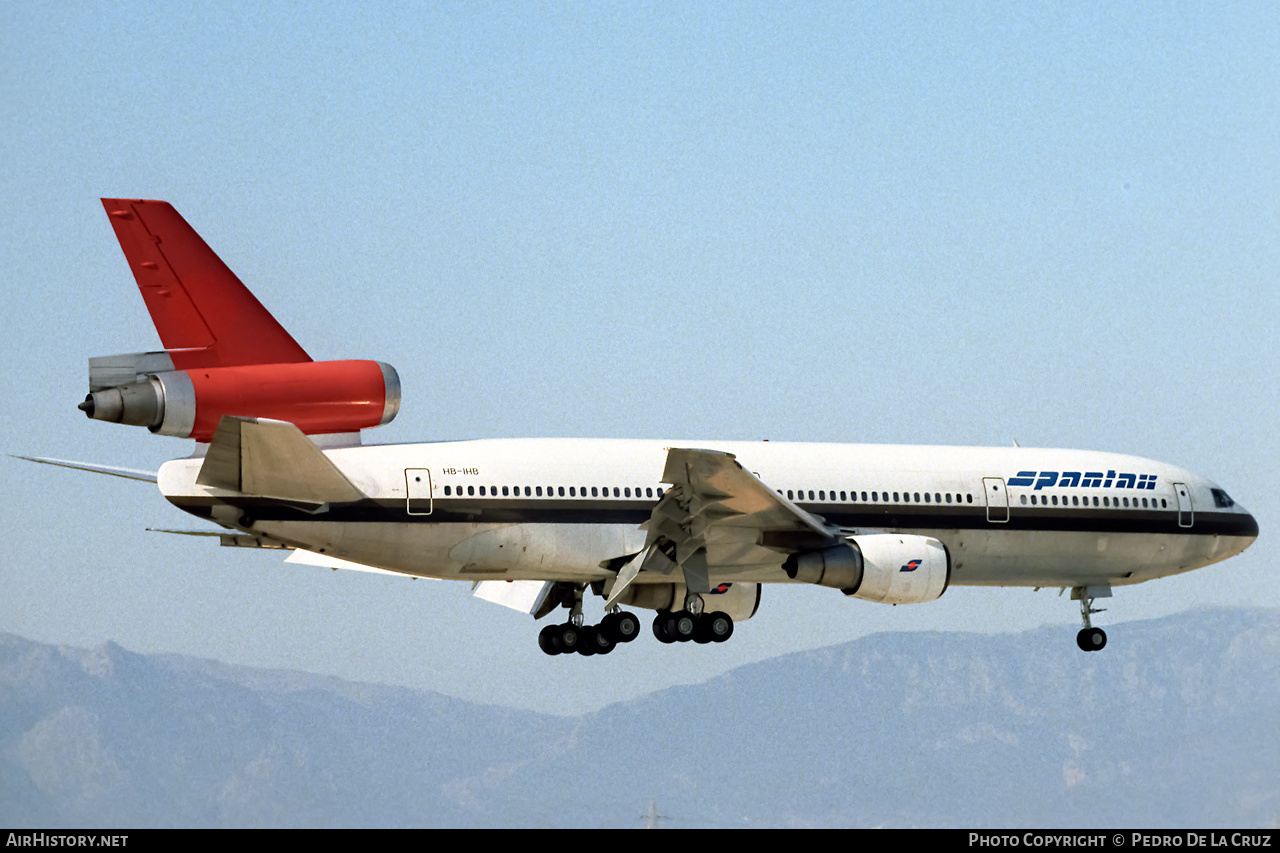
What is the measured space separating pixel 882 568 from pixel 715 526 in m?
3.17

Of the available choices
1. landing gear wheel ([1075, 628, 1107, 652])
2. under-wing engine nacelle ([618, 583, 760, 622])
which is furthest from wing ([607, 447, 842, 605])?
landing gear wheel ([1075, 628, 1107, 652])

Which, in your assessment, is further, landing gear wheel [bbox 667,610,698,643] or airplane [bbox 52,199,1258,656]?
landing gear wheel [bbox 667,610,698,643]

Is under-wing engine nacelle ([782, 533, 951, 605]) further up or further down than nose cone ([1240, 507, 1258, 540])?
further down

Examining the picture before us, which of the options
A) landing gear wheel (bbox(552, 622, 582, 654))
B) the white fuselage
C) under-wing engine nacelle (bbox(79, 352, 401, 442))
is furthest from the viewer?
landing gear wheel (bbox(552, 622, 582, 654))

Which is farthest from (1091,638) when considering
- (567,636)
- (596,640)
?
(567,636)

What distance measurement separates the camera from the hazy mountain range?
7338cm

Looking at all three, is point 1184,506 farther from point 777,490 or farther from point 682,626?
point 682,626

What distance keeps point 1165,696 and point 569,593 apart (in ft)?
480

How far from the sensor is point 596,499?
3200 centimetres

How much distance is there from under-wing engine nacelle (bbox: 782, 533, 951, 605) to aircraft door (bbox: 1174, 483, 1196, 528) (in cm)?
689

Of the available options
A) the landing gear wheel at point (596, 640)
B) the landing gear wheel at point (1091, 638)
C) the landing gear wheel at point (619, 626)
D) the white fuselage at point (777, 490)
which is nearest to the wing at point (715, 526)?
the white fuselage at point (777, 490)

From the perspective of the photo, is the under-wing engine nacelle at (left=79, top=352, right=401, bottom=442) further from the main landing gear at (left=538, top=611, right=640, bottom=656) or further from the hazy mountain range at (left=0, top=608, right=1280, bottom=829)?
the hazy mountain range at (left=0, top=608, right=1280, bottom=829)
